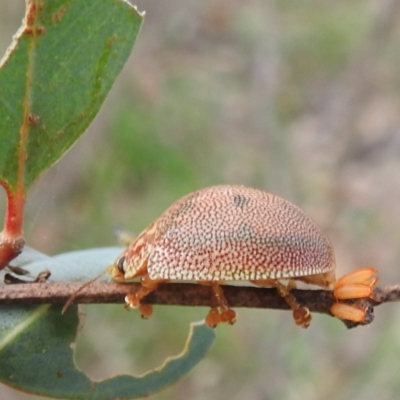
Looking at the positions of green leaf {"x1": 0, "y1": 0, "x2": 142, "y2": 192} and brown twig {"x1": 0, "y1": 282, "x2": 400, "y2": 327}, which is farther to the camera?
brown twig {"x1": 0, "y1": 282, "x2": 400, "y2": 327}

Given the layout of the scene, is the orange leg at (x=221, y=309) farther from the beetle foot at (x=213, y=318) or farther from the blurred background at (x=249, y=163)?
the blurred background at (x=249, y=163)

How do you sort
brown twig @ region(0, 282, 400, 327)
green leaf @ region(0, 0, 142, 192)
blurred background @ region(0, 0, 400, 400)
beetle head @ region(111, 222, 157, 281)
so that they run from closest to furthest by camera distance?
1. green leaf @ region(0, 0, 142, 192)
2. brown twig @ region(0, 282, 400, 327)
3. beetle head @ region(111, 222, 157, 281)
4. blurred background @ region(0, 0, 400, 400)

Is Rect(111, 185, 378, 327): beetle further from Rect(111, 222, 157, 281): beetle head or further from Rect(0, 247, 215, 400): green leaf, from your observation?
Rect(0, 247, 215, 400): green leaf

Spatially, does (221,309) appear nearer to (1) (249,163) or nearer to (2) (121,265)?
(2) (121,265)

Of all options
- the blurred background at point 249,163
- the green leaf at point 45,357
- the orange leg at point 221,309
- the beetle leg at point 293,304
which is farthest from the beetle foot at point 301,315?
the blurred background at point 249,163

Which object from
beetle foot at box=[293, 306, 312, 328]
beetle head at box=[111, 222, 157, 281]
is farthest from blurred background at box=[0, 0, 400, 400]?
beetle foot at box=[293, 306, 312, 328]

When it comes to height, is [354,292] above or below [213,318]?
above

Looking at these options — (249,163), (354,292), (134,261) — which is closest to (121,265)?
(134,261)

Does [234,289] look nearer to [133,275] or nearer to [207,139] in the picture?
[133,275]
